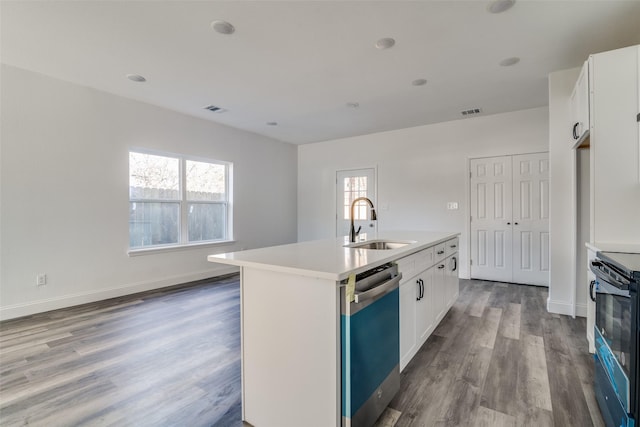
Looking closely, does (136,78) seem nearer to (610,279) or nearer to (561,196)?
(610,279)

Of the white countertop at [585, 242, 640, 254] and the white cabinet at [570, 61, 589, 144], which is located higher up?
the white cabinet at [570, 61, 589, 144]

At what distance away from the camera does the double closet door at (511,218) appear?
4.46 meters

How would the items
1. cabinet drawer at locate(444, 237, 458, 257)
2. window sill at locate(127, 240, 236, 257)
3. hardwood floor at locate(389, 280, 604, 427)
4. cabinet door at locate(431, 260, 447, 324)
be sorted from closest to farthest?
hardwood floor at locate(389, 280, 604, 427) < cabinet door at locate(431, 260, 447, 324) < cabinet drawer at locate(444, 237, 458, 257) < window sill at locate(127, 240, 236, 257)

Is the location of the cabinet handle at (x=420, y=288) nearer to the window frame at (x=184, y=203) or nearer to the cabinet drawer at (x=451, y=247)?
the cabinet drawer at (x=451, y=247)

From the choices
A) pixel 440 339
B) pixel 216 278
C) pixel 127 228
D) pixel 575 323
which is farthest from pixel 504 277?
pixel 127 228

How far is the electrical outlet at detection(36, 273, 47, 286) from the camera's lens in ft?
10.9

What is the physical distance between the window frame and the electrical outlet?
0.89 metres

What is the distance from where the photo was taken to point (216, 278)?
5035mm

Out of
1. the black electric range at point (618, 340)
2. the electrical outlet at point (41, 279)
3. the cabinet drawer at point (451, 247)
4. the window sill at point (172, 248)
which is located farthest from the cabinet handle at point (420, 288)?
the electrical outlet at point (41, 279)

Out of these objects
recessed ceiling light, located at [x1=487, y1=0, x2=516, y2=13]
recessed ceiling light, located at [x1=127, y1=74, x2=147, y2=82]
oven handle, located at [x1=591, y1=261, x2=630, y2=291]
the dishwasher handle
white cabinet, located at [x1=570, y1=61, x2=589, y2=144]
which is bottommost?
the dishwasher handle

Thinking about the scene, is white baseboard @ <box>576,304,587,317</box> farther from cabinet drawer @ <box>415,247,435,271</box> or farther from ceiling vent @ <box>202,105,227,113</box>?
ceiling vent @ <box>202,105,227,113</box>

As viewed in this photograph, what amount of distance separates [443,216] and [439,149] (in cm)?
120

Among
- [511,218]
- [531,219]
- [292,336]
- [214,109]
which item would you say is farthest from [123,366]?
[531,219]

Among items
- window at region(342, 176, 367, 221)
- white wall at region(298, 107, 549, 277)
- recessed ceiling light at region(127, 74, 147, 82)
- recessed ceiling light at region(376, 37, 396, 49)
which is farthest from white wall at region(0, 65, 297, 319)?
recessed ceiling light at region(376, 37, 396, 49)
